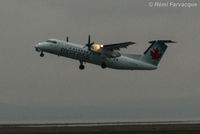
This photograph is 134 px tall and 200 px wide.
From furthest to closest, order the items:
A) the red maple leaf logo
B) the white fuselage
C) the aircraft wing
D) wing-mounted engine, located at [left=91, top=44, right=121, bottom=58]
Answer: the red maple leaf logo
wing-mounted engine, located at [left=91, top=44, right=121, bottom=58]
the white fuselage
the aircraft wing

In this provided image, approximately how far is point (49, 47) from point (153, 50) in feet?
62.7

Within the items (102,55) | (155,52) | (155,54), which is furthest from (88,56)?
(155,52)

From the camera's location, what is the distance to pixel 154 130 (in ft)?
228

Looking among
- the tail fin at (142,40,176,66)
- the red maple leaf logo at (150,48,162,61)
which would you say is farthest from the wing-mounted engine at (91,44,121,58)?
the red maple leaf logo at (150,48,162,61)

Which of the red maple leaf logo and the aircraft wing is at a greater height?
the aircraft wing

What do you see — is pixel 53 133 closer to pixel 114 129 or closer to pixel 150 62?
pixel 114 129

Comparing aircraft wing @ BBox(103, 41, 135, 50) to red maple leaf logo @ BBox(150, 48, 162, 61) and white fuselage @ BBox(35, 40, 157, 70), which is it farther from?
red maple leaf logo @ BBox(150, 48, 162, 61)

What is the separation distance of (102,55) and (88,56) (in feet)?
8.38

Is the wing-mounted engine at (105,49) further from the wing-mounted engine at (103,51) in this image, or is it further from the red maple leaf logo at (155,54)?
the red maple leaf logo at (155,54)

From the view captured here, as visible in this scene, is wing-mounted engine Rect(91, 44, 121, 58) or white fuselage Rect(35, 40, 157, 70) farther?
wing-mounted engine Rect(91, 44, 121, 58)

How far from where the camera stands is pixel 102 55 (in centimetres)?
8069

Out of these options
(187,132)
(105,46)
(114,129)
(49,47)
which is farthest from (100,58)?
(187,132)

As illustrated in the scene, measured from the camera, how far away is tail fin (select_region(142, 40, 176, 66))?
274 ft

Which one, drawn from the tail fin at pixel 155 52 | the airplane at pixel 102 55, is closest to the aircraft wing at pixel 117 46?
the airplane at pixel 102 55
